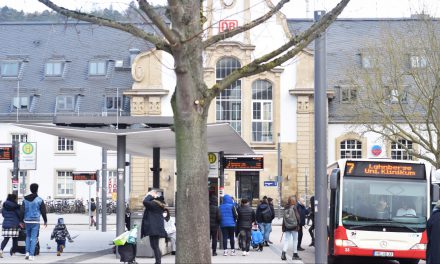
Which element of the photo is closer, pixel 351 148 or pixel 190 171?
pixel 190 171

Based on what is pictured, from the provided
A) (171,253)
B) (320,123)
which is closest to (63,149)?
(171,253)

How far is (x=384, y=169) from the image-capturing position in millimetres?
24406

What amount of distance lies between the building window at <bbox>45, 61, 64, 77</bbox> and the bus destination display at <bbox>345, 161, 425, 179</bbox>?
5339 centimetres

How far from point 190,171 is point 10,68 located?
215ft

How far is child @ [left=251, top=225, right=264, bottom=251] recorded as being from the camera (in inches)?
1190

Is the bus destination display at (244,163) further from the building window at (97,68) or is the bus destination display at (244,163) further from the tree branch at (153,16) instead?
the building window at (97,68)

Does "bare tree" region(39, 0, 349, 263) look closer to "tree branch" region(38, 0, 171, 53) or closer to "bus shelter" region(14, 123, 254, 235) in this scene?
"tree branch" region(38, 0, 171, 53)

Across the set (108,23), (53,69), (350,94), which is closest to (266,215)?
(108,23)

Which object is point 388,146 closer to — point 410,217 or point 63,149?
point 63,149

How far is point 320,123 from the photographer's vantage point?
19.2 meters

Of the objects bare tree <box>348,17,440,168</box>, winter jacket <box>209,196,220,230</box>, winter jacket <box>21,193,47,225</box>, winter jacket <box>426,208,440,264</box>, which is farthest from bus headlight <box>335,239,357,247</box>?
bare tree <box>348,17,440,168</box>

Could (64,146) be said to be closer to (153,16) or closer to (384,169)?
(384,169)

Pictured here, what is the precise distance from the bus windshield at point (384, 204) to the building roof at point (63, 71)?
1923 inches

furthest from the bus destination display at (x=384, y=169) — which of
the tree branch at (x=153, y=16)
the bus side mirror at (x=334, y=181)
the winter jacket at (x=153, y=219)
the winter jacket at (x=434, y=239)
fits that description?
the tree branch at (x=153, y=16)
